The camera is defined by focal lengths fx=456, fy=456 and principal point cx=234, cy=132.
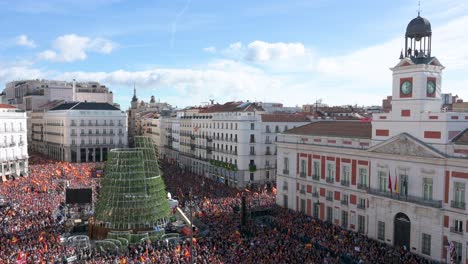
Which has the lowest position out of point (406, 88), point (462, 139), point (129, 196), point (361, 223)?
point (361, 223)

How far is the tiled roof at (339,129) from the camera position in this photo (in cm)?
4489

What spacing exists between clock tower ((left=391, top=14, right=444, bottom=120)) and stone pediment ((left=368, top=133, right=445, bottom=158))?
1938mm

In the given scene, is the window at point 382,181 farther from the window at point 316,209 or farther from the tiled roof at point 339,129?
the window at point 316,209

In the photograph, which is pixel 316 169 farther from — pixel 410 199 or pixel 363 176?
pixel 410 199

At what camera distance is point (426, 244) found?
3628 cm

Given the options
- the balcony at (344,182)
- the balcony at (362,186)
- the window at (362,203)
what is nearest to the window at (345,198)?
the balcony at (344,182)

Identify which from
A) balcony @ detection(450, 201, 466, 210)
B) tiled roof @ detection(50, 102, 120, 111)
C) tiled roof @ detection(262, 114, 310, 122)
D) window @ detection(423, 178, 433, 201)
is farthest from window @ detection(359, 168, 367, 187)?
tiled roof @ detection(50, 102, 120, 111)

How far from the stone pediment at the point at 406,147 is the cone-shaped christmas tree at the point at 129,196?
20588 mm

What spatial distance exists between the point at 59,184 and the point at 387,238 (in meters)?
43.4

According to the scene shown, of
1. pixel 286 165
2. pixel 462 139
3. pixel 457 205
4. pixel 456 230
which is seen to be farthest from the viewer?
pixel 286 165

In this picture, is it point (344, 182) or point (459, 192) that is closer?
point (459, 192)

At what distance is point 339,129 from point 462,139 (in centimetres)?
1487

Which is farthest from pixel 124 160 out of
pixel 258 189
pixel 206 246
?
pixel 258 189

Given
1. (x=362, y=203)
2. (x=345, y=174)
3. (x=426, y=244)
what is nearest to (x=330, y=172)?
(x=345, y=174)
